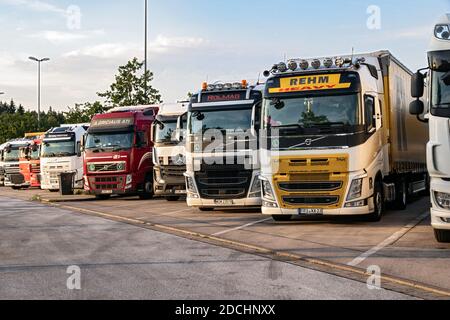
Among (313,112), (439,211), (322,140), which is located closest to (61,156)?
(313,112)

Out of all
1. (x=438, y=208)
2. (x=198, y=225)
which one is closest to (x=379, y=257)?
(x=438, y=208)

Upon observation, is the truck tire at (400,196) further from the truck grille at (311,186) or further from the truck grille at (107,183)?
the truck grille at (107,183)

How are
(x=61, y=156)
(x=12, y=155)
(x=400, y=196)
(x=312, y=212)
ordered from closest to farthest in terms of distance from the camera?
(x=312, y=212)
(x=400, y=196)
(x=61, y=156)
(x=12, y=155)

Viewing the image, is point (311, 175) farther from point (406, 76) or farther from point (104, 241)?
point (406, 76)

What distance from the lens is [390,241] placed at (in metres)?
11.8

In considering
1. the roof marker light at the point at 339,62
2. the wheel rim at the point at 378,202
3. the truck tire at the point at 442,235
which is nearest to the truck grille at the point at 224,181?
the wheel rim at the point at 378,202

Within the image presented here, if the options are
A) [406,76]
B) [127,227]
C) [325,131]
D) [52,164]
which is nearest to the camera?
[325,131]

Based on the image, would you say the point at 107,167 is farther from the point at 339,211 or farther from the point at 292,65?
the point at 339,211

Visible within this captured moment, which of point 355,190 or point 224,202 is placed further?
point 224,202

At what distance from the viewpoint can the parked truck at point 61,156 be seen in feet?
99.4

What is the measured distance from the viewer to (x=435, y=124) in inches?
418

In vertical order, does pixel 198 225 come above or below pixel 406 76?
below

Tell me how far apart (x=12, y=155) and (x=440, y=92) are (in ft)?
111
